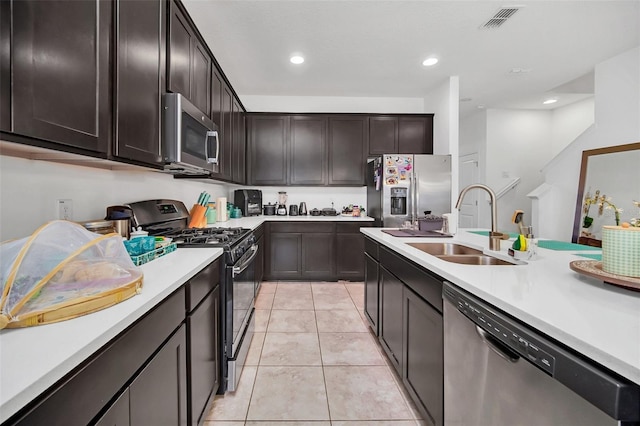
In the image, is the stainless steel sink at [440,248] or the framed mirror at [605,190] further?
the framed mirror at [605,190]

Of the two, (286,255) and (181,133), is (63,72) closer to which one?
(181,133)

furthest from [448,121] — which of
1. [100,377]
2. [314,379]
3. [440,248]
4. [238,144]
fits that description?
[100,377]

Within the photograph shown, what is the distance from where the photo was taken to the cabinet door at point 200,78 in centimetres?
217

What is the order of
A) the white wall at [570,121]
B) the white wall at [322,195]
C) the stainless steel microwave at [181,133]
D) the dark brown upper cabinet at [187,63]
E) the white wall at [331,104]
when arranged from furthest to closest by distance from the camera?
the white wall at [570,121] → the white wall at [322,195] → the white wall at [331,104] → the dark brown upper cabinet at [187,63] → the stainless steel microwave at [181,133]

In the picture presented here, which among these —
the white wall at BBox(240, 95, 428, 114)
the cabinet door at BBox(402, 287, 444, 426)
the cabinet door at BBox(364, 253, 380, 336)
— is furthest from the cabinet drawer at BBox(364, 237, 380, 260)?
the white wall at BBox(240, 95, 428, 114)

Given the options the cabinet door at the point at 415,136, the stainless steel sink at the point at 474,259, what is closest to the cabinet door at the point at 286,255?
the cabinet door at the point at 415,136

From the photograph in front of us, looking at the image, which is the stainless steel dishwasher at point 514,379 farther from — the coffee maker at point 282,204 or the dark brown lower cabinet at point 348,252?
the coffee maker at point 282,204

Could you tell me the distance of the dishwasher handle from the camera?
81 centimetres

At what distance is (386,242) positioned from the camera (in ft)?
6.46

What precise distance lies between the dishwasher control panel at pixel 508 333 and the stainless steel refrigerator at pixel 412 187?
112 inches

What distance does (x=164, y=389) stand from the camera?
3.33 ft

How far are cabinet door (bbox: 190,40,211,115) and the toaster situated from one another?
1779 mm

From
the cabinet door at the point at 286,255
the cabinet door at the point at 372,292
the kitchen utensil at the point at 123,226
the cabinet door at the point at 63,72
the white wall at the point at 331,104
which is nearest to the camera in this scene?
the cabinet door at the point at 63,72

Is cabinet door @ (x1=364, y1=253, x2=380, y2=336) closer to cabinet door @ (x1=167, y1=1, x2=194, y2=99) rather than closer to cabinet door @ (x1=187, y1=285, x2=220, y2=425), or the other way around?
cabinet door @ (x1=187, y1=285, x2=220, y2=425)
